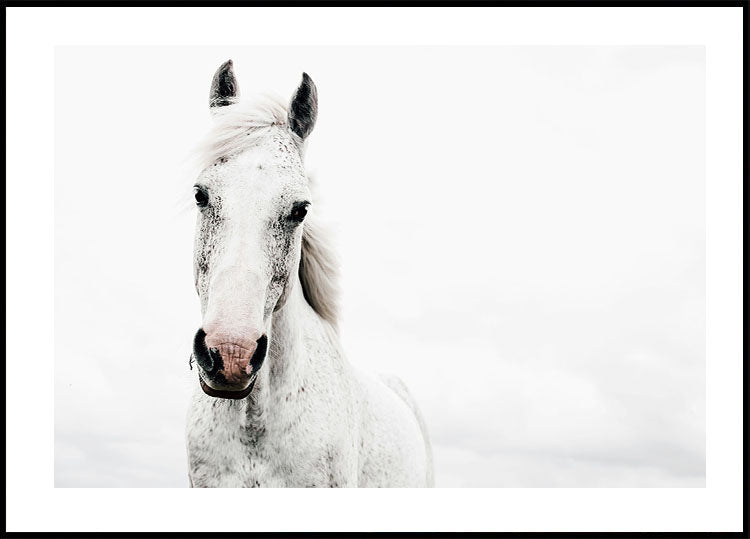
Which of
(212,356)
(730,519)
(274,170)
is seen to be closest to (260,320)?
(212,356)

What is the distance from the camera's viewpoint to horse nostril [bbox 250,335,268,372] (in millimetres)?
2816

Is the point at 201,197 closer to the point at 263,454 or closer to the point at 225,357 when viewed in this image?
the point at 225,357

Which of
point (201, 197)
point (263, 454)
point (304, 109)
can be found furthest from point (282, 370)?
point (304, 109)

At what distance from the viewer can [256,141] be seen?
343 centimetres

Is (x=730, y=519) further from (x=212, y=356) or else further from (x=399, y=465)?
(x=212, y=356)

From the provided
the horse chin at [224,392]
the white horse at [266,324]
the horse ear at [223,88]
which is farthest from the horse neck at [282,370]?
the horse ear at [223,88]

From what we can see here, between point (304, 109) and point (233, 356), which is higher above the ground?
point (304, 109)

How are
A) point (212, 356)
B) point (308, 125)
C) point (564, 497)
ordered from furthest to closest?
1. point (564, 497)
2. point (308, 125)
3. point (212, 356)

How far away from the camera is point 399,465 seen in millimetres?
4594

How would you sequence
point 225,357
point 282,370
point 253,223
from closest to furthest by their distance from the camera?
point 225,357
point 253,223
point 282,370

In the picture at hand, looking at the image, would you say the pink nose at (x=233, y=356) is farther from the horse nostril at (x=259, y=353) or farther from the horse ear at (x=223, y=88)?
the horse ear at (x=223, y=88)

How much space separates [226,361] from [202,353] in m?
0.12

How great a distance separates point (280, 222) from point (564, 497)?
255 cm

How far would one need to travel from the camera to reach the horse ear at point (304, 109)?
11.9 feet
